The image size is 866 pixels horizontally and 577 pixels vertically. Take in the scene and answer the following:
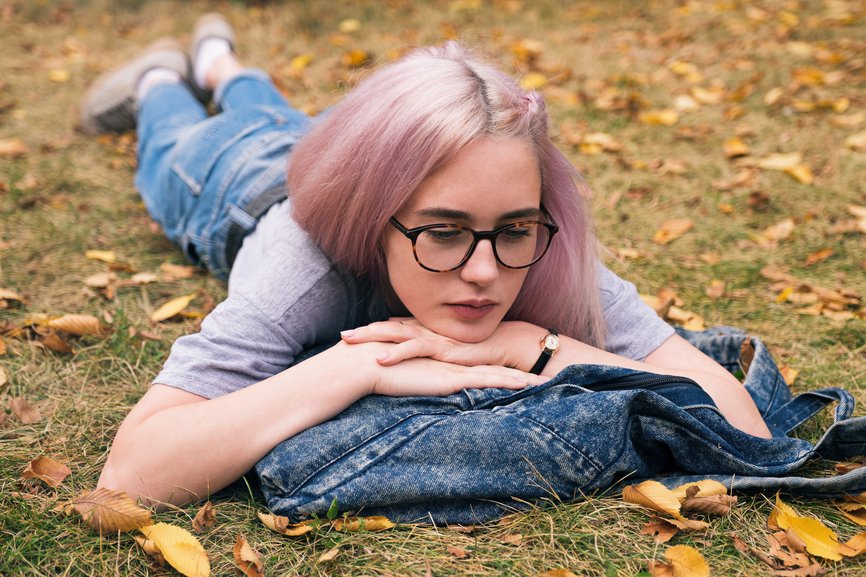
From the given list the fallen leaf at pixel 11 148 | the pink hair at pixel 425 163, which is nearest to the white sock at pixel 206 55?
the fallen leaf at pixel 11 148

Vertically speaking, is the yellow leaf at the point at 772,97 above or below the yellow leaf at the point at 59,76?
below

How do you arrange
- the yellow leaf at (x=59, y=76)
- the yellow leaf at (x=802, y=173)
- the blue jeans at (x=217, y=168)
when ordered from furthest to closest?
the yellow leaf at (x=59, y=76)
the yellow leaf at (x=802, y=173)
the blue jeans at (x=217, y=168)

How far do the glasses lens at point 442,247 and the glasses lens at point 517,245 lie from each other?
0.11 meters

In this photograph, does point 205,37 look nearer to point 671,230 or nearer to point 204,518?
point 671,230

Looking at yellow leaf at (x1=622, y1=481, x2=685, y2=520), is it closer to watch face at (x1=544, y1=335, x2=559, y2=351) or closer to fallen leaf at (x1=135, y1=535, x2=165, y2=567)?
watch face at (x1=544, y1=335, x2=559, y2=351)

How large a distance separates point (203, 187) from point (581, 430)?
222 centimetres

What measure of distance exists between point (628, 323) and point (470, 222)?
0.81 meters

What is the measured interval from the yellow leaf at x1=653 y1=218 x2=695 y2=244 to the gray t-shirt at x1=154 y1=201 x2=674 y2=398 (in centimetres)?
122

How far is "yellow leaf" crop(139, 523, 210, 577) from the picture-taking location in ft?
4.79

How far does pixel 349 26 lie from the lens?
639 centimetres

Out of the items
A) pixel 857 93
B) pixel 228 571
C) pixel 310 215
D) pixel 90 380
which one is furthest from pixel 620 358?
pixel 857 93

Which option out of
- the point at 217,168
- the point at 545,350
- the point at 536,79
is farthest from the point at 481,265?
the point at 536,79

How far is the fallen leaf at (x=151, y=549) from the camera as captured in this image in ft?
4.92

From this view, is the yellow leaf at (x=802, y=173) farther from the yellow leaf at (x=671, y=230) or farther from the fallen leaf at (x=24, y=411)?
the fallen leaf at (x=24, y=411)
